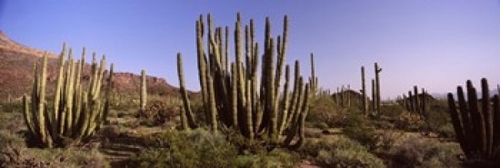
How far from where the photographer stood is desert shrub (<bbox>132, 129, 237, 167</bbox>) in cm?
952

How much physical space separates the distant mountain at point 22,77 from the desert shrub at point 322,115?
777 inches

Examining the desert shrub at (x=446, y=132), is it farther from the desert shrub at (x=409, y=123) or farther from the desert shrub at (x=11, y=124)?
the desert shrub at (x=11, y=124)

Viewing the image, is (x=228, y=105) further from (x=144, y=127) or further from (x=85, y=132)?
(x=144, y=127)

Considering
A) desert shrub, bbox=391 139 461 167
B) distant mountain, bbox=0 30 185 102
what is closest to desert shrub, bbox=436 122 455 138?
desert shrub, bbox=391 139 461 167

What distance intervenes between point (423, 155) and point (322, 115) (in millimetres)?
→ 9308

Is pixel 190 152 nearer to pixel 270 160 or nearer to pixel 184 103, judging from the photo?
pixel 270 160

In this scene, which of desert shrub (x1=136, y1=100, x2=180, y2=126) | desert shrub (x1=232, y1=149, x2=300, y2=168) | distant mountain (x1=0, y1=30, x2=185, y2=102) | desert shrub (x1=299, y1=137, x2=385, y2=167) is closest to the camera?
desert shrub (x1=232, y1=149, x2=300, y2=168)

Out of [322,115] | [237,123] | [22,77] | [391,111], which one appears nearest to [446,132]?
[322,115]

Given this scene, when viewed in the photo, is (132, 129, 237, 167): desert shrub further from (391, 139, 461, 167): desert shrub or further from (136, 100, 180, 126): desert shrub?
(136, 100, 180, 126): desert shrub

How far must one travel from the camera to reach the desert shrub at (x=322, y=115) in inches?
810

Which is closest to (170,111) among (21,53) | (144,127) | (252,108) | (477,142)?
(144,127)

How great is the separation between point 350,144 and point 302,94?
249 cm

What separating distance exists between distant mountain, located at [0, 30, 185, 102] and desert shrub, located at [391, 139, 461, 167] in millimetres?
26201

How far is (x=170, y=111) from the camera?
59.7 ft
